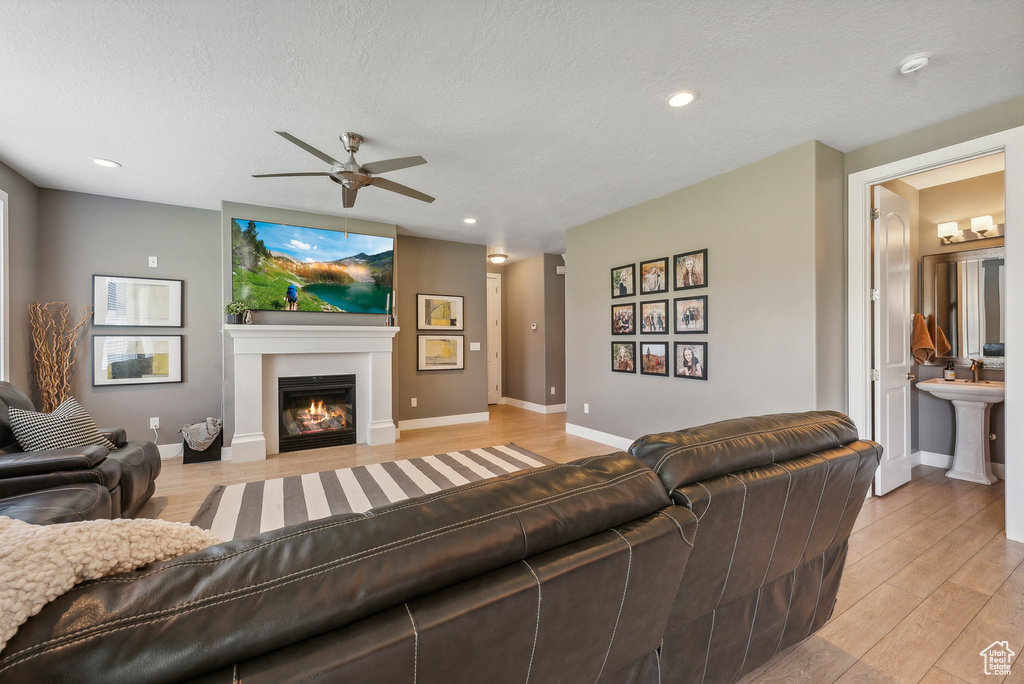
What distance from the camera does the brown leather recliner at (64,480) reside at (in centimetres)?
184

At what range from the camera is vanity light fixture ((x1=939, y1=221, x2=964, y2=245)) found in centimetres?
370

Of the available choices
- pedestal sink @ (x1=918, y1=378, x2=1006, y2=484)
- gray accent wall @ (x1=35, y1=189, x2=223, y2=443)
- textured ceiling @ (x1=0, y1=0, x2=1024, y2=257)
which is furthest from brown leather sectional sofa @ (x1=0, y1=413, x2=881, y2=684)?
gray accent wall @ (x1=35, y1=189, x2=223, y2=443)

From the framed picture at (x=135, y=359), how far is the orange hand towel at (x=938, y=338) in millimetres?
7313

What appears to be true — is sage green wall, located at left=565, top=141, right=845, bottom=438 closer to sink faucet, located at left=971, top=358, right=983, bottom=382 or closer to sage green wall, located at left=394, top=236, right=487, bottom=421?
sink faucet, located at left=971, top=358, right=983, bottom=382

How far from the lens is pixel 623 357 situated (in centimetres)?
461

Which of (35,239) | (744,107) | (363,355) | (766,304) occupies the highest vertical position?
(744,107)

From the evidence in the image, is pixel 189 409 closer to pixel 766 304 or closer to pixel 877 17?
pixel 766 304

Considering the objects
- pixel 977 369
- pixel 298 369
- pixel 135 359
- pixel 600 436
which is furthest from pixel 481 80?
pixel 977 369

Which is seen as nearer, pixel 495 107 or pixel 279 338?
pixel 495 107

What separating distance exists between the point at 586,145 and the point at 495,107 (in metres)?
0.83

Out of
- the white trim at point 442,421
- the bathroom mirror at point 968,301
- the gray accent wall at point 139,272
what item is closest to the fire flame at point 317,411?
the gray accent wall at point 139,272

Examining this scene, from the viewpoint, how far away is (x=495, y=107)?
255 cm

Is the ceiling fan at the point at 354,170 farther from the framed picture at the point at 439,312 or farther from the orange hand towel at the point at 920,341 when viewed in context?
the orange hand towel at the point at 920,341

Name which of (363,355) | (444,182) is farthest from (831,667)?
(363,355)
